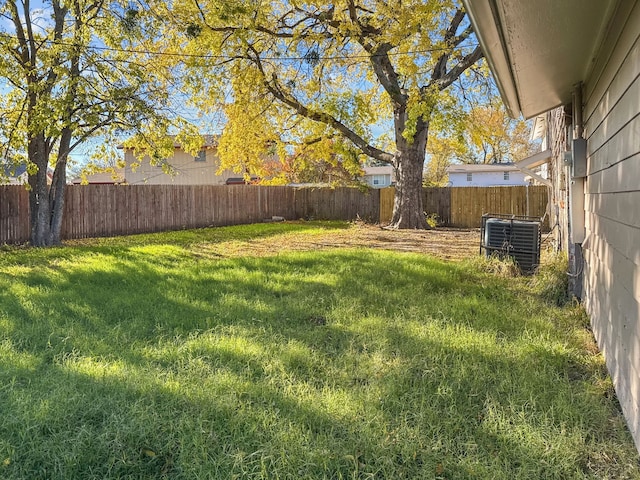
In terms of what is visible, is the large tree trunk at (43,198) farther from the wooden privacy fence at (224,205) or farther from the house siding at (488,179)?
the house siding at (488,179)

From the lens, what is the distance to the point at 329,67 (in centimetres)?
1219

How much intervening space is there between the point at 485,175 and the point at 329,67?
26.7m

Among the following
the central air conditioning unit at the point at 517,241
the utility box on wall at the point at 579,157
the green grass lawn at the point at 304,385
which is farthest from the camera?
the central air conditioning unit at the point at 517,241

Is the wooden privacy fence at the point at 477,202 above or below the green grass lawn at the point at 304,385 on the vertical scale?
above

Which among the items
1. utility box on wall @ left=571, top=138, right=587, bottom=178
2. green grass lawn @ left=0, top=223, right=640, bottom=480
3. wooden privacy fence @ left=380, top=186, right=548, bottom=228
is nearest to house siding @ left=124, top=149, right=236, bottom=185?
wooden privacy fence @ left=380, top=186, right=548, bottom=228

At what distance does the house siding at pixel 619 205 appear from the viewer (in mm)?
2107

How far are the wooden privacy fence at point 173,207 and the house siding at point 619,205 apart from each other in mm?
10805

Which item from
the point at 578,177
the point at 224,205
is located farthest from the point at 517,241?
the point at 224,205

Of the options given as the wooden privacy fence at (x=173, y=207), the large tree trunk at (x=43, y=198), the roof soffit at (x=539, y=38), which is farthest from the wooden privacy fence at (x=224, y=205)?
the roof soffit at (x=539, y=38)

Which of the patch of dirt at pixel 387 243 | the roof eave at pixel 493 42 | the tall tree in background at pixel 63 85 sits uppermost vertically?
the tall tree in background at pixel 63 85

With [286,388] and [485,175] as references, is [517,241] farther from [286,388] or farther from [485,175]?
[485,175]

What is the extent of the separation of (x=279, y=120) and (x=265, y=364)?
11.9 metres

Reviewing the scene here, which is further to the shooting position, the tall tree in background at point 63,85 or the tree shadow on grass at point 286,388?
the tall tree in background at point 63,85

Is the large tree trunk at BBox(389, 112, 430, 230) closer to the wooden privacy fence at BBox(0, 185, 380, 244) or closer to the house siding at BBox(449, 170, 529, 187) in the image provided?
the wooden privacy fence at BBox(0, 185, 380, 244)
